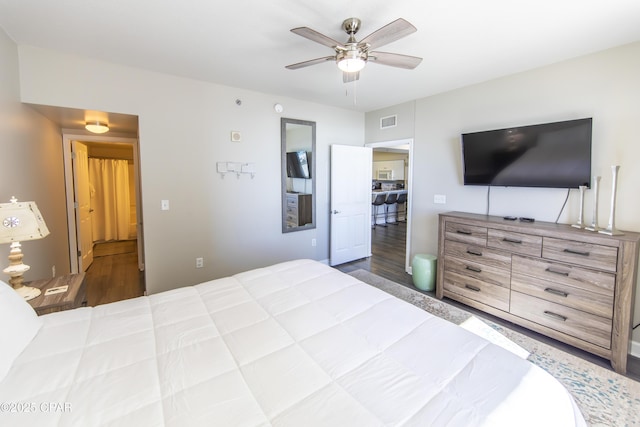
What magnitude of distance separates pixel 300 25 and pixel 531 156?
8.19ft

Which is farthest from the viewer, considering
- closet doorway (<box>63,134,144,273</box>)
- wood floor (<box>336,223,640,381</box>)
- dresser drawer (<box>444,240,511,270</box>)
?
closet doorway (<box>63,134,144,273</box>)

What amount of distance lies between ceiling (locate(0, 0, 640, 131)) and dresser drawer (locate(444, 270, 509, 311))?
2224 millimetres

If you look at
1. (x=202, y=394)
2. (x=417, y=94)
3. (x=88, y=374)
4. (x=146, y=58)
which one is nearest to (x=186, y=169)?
(x=146, y=58)

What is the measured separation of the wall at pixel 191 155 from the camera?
8.63 feet

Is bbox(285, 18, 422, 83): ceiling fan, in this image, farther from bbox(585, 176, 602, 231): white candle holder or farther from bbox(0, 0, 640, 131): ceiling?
bbox(585, 176, 602, 231): white candle holder

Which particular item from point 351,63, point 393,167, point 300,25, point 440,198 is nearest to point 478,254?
point 440,198

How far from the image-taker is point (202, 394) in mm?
975

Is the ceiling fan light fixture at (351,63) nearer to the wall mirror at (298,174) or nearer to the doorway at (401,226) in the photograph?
the wall mirror at (298,174)

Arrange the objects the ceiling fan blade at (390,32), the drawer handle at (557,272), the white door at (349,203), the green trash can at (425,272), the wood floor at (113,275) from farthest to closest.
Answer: the white door at (349,203), the green trash can at (425,272), the wood floor at (113,275), the drawer handle at (557,272), the ceiling fan blade at (390,32)

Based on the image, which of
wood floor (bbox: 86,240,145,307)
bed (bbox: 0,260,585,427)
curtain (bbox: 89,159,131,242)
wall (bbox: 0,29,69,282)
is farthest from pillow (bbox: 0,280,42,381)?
curtain (bbox: 89,159,131,242)

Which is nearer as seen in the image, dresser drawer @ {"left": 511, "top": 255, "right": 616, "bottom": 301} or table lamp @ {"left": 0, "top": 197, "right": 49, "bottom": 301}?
table lamp @ {"left": 0, "top": 197, "right": 49, "bottom": 301}

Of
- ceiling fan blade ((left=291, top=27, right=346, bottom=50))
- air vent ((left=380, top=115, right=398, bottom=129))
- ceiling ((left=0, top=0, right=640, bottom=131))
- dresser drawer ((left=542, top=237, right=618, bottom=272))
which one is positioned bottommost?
dresser drawer ((left=542, top=237, right=618, bottom=272))

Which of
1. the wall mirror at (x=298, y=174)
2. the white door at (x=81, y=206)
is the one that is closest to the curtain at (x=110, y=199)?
the white door at (x=81, y=206)

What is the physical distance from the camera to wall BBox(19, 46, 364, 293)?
263cm
